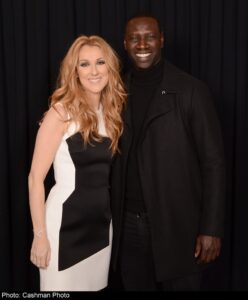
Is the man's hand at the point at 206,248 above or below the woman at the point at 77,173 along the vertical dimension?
below

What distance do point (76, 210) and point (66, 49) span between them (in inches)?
44.0

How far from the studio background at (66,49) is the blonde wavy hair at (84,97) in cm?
59

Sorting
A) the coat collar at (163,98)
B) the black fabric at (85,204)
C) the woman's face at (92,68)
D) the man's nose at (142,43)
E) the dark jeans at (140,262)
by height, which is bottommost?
the dark jeans at (140,262)

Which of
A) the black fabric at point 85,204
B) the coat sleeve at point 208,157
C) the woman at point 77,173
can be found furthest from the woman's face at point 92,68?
the coat sleeve at point 208,157

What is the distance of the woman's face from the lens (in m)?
2.31

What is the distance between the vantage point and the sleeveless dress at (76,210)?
225 centimetres

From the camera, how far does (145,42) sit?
2.35 metres

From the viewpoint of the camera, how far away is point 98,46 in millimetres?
2328

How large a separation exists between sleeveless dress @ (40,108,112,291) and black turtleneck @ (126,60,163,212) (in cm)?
14

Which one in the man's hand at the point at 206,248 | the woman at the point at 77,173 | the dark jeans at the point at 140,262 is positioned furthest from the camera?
the dark jeans at the point at 140,262

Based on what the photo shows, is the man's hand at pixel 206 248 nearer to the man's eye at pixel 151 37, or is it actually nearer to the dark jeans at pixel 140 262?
the dark jeans at pixel 140 262

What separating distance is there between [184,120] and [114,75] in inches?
16.8

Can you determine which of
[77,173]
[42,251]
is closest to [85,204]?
[77,173]

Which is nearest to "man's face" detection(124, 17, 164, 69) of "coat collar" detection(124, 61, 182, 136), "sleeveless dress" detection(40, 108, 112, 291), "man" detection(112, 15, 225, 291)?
"man" detection(112, 15, 225, 291)
